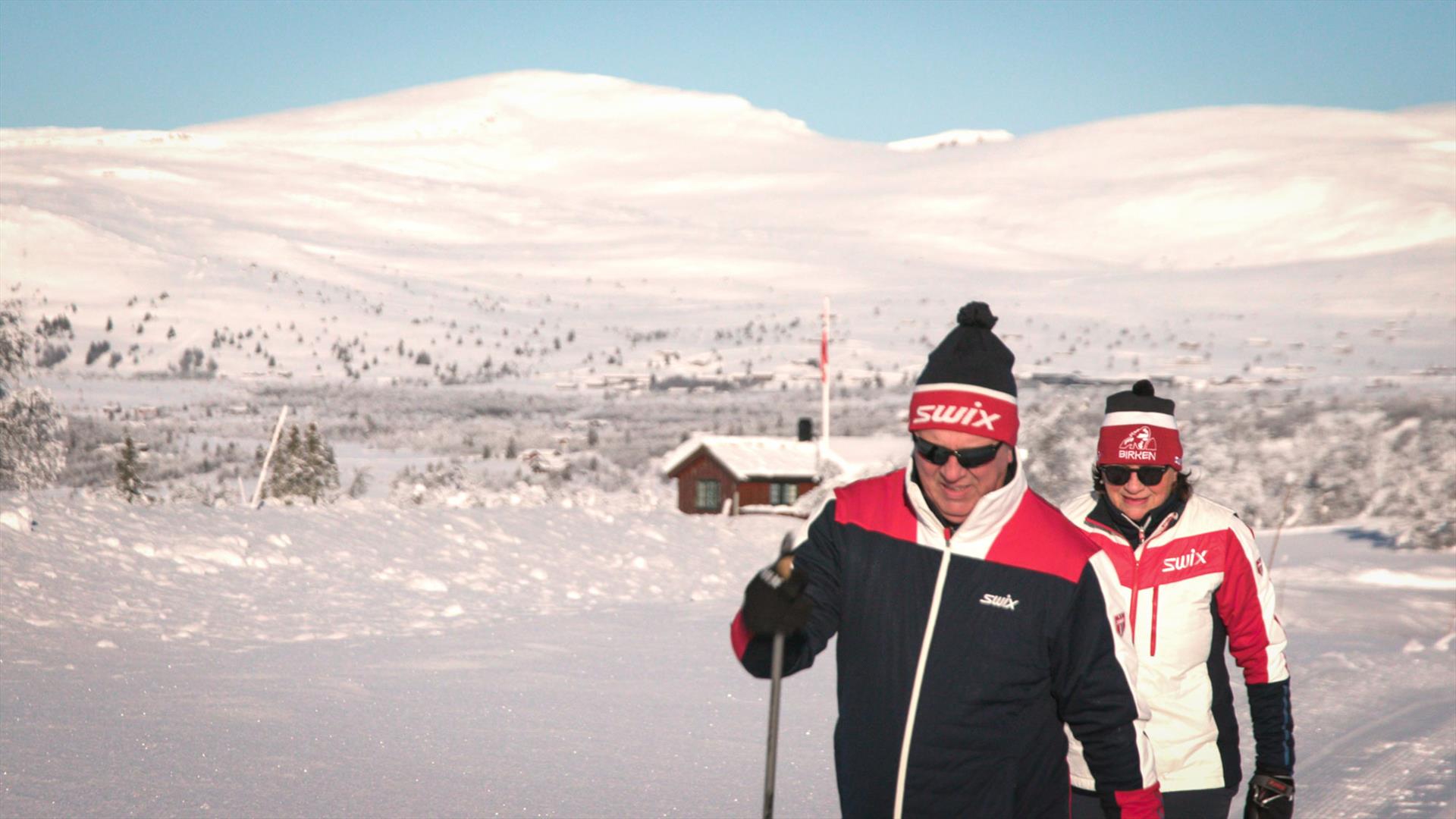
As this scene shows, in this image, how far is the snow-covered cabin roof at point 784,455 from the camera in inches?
1193

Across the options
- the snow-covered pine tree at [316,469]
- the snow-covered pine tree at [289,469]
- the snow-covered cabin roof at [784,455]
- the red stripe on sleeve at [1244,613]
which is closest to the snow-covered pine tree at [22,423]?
the snow-covered pine tree at [289,469]

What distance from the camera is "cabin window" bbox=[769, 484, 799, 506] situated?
30.7m

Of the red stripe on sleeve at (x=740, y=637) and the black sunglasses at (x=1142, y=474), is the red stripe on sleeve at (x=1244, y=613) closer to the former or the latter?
the black sunglasses at (x=1142, y=474)

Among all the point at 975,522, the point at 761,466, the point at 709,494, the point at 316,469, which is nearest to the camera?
the point at 975,522

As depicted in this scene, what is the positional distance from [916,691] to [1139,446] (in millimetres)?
1559

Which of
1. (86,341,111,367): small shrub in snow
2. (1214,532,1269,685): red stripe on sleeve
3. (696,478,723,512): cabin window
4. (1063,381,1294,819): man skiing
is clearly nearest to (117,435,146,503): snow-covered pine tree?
(86,341,111,367): small shrub in snow

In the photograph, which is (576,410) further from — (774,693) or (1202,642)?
(774,693)

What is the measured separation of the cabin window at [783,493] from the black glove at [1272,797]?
27.1 metres

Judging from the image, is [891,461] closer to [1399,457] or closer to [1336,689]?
[1399,457]

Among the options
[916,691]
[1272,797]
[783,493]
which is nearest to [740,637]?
[916,691]

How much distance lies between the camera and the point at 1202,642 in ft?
12.1

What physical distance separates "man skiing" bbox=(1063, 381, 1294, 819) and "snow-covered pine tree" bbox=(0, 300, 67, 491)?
17.7 meters

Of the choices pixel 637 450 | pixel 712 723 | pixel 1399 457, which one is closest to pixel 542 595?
pixel 712 723

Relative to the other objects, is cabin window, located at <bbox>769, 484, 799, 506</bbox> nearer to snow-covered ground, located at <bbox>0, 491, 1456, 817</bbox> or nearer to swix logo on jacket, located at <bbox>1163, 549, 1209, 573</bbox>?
snow-covered ground, located at <bbox>0, 491, 1456, 817</bbox>
